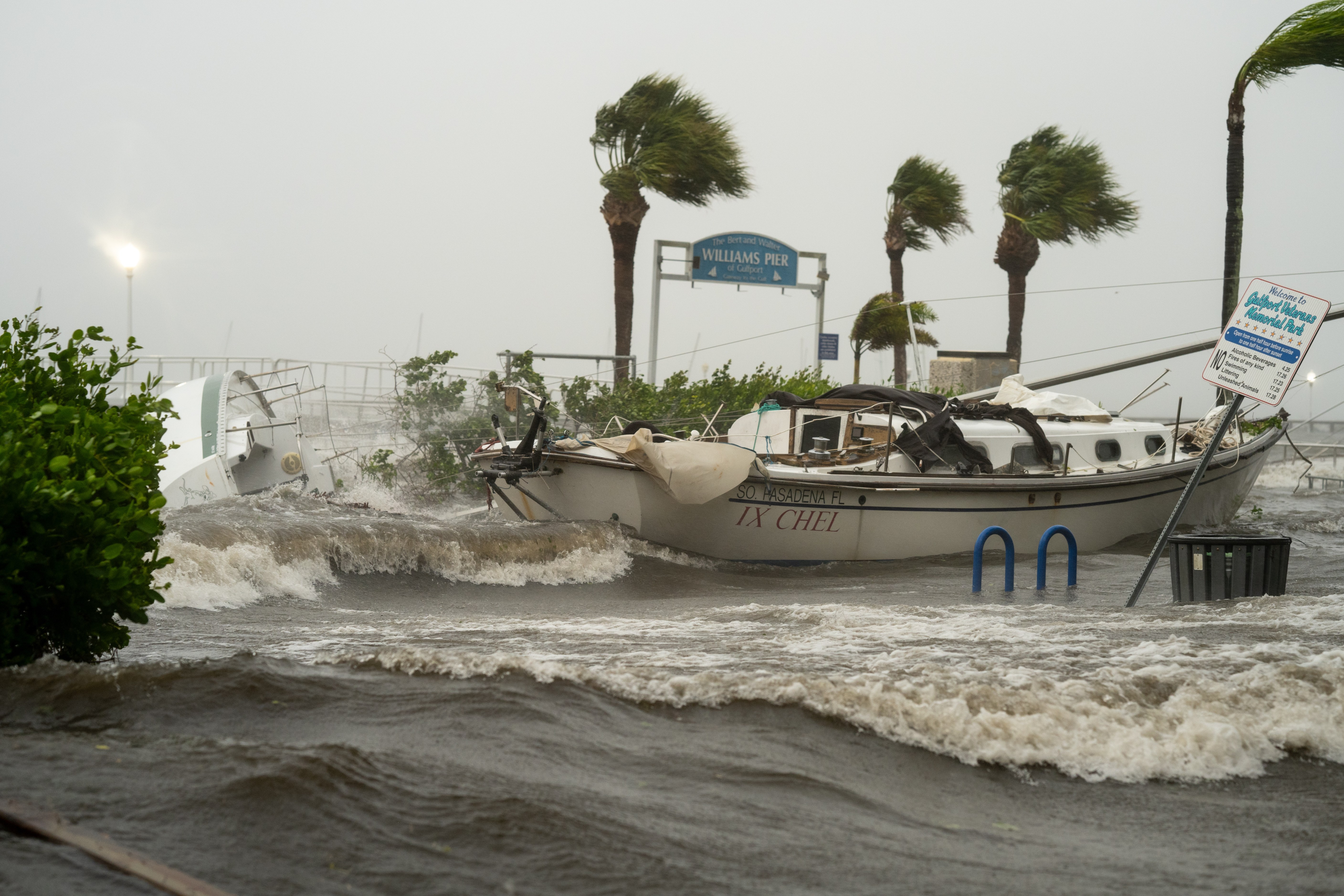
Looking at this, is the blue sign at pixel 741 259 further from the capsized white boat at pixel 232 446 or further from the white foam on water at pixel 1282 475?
the white foam on water at pixel 1282 475

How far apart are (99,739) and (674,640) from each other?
382cm

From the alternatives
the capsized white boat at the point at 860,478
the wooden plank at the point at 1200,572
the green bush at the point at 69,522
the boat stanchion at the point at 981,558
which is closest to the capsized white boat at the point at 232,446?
the capsized white boat at the point at 860,478

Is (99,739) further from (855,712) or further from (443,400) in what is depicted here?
(443,400)

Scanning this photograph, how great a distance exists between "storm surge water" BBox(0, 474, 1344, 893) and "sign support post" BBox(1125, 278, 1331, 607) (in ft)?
5.24

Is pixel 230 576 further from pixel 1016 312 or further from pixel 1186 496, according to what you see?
pixel 1016 312

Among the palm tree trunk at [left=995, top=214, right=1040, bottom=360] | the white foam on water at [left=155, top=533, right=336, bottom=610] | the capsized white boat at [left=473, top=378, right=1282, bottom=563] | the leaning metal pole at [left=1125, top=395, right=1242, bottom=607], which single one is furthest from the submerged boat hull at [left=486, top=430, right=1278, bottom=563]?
the palm tree trunk at [left=995, top=214, right=1040, bottom=360]

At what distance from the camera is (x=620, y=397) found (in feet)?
70.9

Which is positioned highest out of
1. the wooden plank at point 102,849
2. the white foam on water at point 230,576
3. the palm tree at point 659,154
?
the palm tree at point 659,154

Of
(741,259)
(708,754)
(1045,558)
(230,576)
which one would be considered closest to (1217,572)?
(1045,558)

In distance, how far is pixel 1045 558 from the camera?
10414 millimetres

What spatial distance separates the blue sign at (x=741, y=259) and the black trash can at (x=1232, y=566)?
15993mm

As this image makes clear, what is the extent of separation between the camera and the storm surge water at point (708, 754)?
329cm

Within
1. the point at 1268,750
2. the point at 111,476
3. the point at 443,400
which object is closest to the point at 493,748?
the point at 111,476

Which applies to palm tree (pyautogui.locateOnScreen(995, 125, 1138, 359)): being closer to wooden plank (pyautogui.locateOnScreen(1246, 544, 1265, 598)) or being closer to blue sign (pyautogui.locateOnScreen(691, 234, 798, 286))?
blue sign (pyautogui.locateOnScreen(691, 234, 798, 286))
